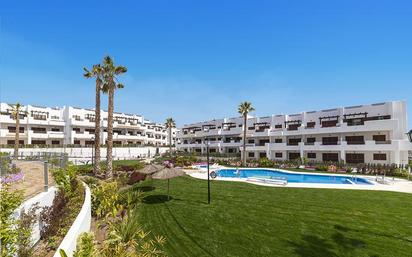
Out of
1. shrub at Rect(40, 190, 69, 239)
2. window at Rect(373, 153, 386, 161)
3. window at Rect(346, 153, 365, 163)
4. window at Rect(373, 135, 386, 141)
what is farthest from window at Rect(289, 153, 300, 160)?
shrub at Rect(40, 190, 69, 239)

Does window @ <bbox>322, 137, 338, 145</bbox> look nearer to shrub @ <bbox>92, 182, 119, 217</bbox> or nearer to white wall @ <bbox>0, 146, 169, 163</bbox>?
shrub @ <bbox>92, 182, 119, 217</bbox>

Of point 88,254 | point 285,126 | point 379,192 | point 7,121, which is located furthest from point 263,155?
point 7,121

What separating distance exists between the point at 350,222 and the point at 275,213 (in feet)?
12.1

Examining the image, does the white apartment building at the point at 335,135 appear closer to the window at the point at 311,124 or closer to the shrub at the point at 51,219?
the window at the point at 311,124

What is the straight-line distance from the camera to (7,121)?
174 ft

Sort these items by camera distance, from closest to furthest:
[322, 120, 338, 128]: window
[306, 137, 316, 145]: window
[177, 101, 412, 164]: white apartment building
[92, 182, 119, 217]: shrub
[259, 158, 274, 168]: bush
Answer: [92, 182, 119, 217]: shrub → [177, 101, 412, 164]: white apartment building → [259, 158, 274, 168]: bush → [322, 120, 338, 128]: window → [306, 137, 316, 145]: window

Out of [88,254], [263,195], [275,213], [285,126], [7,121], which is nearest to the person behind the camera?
[88,254]

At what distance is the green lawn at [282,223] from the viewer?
987cm

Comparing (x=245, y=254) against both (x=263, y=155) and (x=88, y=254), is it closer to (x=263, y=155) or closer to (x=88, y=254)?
(x=88, y=254)

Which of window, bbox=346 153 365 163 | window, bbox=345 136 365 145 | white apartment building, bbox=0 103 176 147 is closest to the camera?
window, bbox=345 136 365 145

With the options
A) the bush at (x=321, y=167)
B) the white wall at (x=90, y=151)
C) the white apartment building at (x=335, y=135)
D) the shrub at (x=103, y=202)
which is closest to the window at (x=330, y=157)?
the white apartment building at (x=335, y=135)

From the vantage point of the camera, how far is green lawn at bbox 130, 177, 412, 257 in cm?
987

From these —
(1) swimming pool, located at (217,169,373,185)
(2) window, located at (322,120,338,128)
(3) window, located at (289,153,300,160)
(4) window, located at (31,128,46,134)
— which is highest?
(2) window, located at (322,120,338,128)

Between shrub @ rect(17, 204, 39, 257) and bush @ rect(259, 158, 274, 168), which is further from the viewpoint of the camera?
bush @ rect(259, 158, 274, 168)
